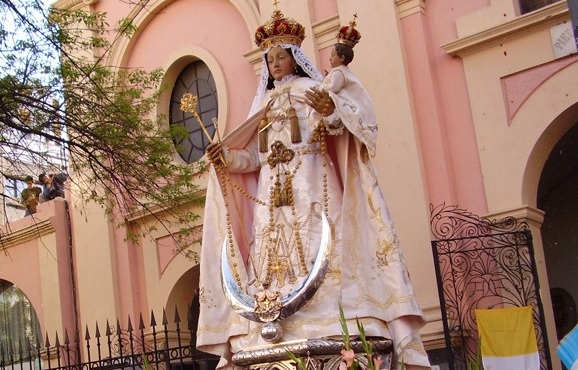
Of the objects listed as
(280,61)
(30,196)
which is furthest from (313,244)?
(30,196)

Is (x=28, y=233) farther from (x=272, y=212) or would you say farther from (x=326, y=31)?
(x=272, y=212)

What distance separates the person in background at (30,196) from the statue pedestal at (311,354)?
17.8ft

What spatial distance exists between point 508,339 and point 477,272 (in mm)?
933

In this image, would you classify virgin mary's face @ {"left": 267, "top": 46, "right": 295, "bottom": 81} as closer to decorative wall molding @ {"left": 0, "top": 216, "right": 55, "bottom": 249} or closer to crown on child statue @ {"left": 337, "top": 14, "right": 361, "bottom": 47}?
crown on child statue @ {"left": 337, "top": 14, "right": 361, "bottom": 47}

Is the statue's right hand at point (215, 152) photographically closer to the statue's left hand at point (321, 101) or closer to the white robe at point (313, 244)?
the white robe at point (313, 244)

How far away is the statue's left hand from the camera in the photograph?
6117mm

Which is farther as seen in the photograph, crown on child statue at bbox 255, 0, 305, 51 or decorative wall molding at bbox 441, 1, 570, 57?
decorative wall molding at bbox 441, 1, 570, 57

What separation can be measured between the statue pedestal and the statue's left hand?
1.44 m

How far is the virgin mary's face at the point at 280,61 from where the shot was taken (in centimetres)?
662

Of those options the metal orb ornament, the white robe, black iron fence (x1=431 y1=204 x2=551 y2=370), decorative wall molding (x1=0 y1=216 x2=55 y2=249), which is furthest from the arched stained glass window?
the metal orb ornament

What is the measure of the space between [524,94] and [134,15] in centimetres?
571

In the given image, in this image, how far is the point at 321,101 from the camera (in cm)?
612

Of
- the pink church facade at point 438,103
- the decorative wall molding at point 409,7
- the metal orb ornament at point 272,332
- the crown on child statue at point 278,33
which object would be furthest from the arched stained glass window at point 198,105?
the metal orb ornament at point 272,332

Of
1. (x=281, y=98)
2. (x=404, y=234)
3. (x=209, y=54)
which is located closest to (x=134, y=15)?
(x=209, y=54)
